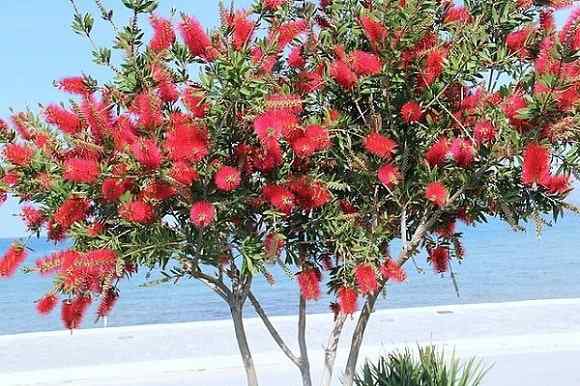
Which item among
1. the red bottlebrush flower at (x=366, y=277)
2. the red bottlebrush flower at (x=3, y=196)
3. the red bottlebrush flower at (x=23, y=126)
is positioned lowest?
the red bottlebrush flower at (x=366, y=277)

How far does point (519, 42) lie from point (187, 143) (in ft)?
4.10

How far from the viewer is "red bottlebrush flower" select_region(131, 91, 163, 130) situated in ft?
8.81

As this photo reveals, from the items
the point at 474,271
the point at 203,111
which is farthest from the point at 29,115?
the point at 474,271

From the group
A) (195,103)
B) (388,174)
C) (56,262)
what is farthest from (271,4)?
(56,262)

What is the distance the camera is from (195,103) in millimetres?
2775

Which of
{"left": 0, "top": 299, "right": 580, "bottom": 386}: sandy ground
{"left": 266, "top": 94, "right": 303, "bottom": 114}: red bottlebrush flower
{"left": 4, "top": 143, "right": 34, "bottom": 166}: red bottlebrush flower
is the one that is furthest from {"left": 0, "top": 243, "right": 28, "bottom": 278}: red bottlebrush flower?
{"left": 0, "top": 299, "right": 580, "bottom": 386}: sandy ground

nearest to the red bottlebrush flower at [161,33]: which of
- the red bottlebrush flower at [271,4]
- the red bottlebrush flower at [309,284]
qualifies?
the red bottlebrush flower at [271,4]

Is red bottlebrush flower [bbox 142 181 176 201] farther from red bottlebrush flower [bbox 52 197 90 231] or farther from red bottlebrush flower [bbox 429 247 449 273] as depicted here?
red bottlebrush flower [bbox 429 247 449 273]

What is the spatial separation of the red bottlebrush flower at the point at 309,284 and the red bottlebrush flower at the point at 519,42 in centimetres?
106

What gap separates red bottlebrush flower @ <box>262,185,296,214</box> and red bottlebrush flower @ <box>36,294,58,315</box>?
2.58 feet

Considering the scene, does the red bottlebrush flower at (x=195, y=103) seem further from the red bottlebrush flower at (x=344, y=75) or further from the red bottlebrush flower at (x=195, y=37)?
the red bottlebrush flower at (x=344, y=75)

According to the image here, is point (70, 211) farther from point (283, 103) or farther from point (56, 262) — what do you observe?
point (283, 103)

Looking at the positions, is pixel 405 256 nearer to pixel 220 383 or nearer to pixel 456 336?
pixel 220 383

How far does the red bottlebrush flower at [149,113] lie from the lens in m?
2.69
